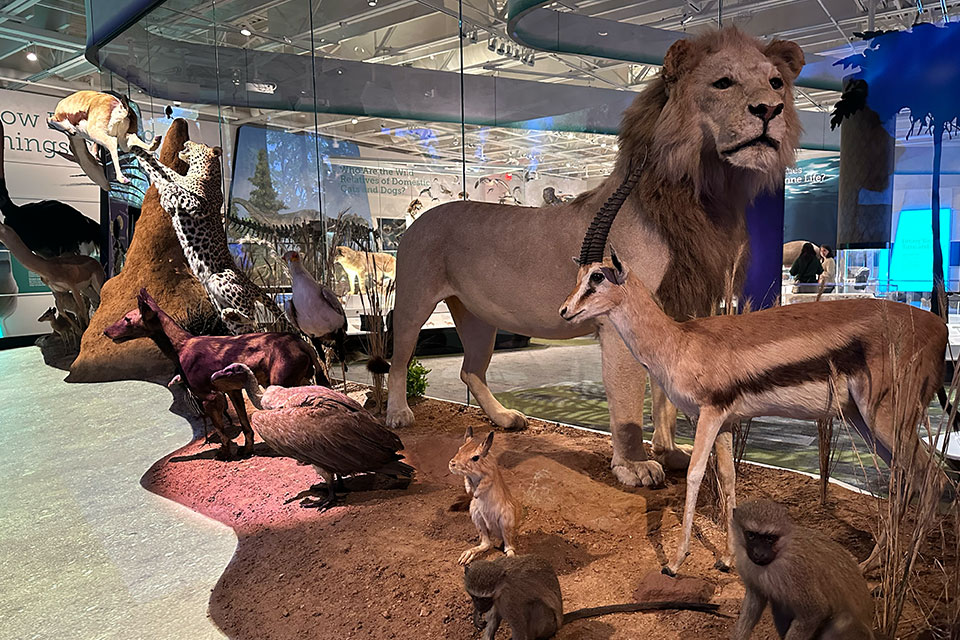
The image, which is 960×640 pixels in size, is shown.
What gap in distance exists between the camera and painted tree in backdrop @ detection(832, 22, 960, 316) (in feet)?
7.69

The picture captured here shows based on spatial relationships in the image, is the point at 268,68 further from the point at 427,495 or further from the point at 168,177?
the point at 427,495

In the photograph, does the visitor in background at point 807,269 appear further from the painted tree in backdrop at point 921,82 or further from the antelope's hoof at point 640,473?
the antelope's hoof at point 640,473

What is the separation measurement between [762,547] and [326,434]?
5.51ft

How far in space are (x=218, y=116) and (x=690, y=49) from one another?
5868mm

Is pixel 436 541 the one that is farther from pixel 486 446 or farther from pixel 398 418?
pixel 398 418

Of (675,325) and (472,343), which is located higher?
(675,325)

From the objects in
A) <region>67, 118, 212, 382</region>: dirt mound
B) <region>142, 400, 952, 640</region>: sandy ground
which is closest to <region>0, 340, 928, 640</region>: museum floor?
<region>142, 400, 952, 640</region>: sandy ground

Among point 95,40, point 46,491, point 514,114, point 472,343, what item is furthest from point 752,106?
point 95,40

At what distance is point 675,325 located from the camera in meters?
1.67

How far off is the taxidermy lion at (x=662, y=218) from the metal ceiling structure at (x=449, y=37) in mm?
519

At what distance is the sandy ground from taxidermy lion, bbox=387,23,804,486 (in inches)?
14.6

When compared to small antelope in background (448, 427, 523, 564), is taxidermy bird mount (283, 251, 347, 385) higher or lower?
higher

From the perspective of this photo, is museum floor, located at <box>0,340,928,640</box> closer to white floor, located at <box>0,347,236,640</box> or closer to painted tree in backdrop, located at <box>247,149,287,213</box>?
white floor, located at <box>0,347,236,640</box>

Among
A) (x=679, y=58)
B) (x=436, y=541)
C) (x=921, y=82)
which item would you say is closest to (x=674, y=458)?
(x=436, y=541)
